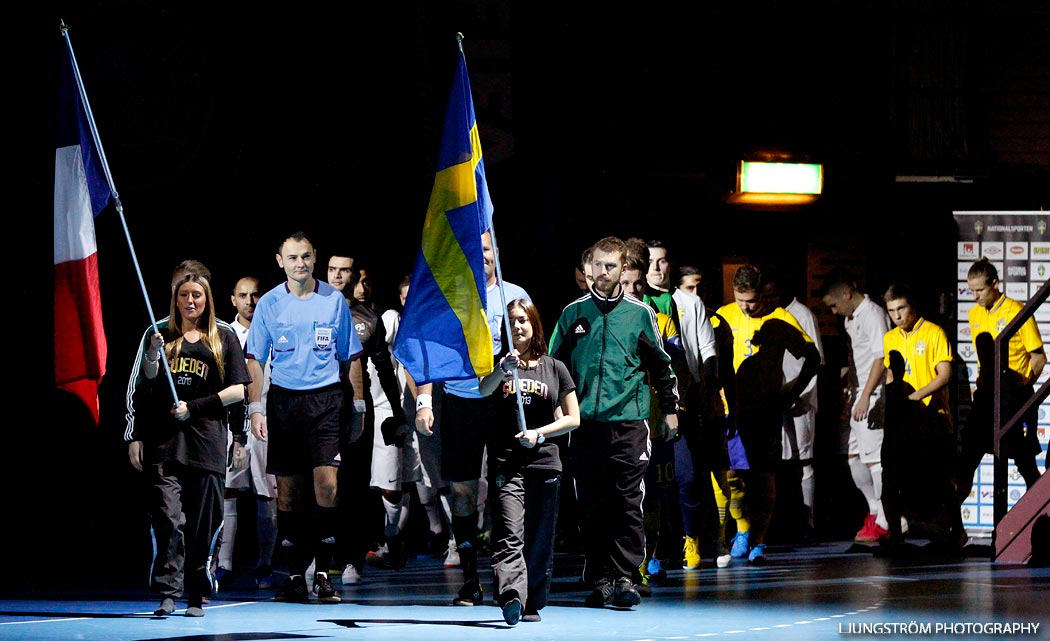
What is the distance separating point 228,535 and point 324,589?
1498 mm

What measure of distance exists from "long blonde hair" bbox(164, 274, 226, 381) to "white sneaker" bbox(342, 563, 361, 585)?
2128 millimetres

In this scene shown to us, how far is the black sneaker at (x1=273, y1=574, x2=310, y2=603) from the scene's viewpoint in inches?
388

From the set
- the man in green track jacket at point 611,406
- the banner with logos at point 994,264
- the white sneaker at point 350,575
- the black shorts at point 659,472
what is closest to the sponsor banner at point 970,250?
the banner with logos at point 994,264

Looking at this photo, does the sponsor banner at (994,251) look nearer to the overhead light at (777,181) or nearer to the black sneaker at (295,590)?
the overhead light at (777,181)

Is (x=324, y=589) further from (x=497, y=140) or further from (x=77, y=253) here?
(x=497, y=140)

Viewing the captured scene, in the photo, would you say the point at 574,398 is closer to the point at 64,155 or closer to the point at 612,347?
the point at 612,347

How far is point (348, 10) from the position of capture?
14.1 m

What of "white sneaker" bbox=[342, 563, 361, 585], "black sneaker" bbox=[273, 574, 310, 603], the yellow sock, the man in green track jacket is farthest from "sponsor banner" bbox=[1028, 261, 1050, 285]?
"black sneaker" bbox=[273, 574, 310, 603]

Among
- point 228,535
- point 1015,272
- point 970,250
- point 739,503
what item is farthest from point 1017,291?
point 228,535

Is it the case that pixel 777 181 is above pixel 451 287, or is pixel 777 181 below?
above

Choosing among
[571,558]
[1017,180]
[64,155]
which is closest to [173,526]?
[64,155]

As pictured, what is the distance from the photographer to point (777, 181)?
15727mm

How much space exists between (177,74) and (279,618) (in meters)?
5.72

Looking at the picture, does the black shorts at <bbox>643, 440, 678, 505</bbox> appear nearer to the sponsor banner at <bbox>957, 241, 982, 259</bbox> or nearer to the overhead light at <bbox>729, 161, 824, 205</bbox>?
the sponsor banner at <bbox>957, 241, 982, 259</bbox>
